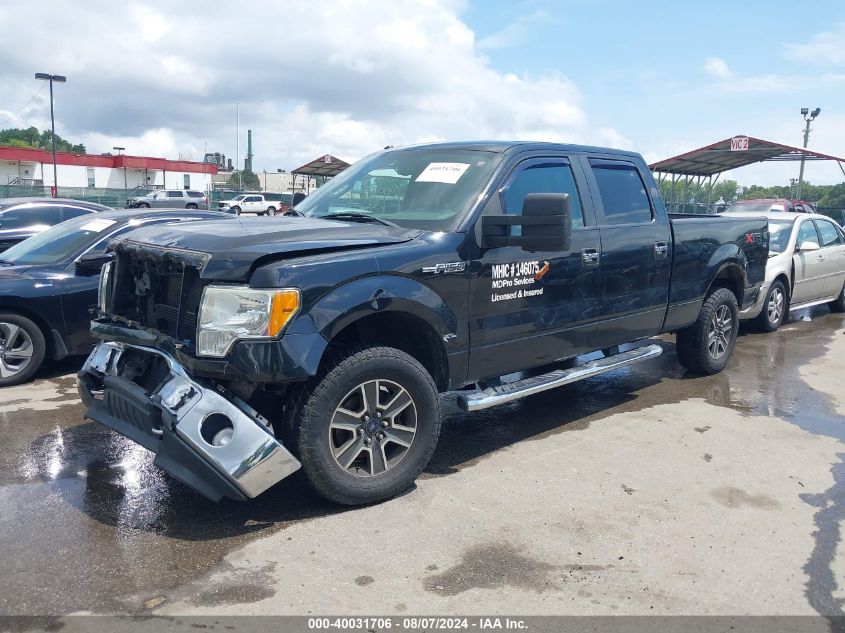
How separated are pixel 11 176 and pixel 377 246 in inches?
2439

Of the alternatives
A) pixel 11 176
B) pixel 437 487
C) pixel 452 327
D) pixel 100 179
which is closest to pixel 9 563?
pixel 437 487

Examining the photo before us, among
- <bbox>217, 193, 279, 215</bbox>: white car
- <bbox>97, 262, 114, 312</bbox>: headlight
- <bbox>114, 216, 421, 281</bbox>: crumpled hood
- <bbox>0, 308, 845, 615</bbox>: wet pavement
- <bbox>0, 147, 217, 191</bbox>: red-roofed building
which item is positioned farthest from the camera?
<bbox>0, 147, 217, 191</bbox>: red-roofed building

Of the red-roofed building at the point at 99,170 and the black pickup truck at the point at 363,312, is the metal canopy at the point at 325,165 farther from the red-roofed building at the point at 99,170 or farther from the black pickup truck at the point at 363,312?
the black pickup truck at the point at 363,312

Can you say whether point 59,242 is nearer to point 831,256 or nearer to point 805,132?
point 831,256

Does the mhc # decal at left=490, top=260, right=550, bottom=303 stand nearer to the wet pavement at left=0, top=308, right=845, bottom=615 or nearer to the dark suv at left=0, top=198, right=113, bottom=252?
the wet pavement at left=0, top=308, right=845, bottom=615

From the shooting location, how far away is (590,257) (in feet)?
17.0

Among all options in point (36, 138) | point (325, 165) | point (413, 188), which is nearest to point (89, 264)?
point (413, 188)

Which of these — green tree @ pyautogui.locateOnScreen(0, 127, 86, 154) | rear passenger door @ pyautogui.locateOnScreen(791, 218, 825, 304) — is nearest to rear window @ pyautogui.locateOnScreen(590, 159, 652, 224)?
rear passenger door @ pyautogui.locateOnScreen(791, 218, 825, 304)

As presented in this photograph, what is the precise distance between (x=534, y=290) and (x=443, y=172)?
0.98m

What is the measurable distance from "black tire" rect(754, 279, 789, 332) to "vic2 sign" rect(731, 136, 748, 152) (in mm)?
18377

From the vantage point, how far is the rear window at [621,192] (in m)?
5.54

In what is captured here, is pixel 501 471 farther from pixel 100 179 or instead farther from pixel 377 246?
pixel 100 179

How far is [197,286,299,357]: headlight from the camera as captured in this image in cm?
350

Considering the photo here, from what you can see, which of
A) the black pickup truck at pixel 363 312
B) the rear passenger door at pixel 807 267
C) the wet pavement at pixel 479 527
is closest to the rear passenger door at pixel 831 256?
the rear passenger door at pixel 807 267
